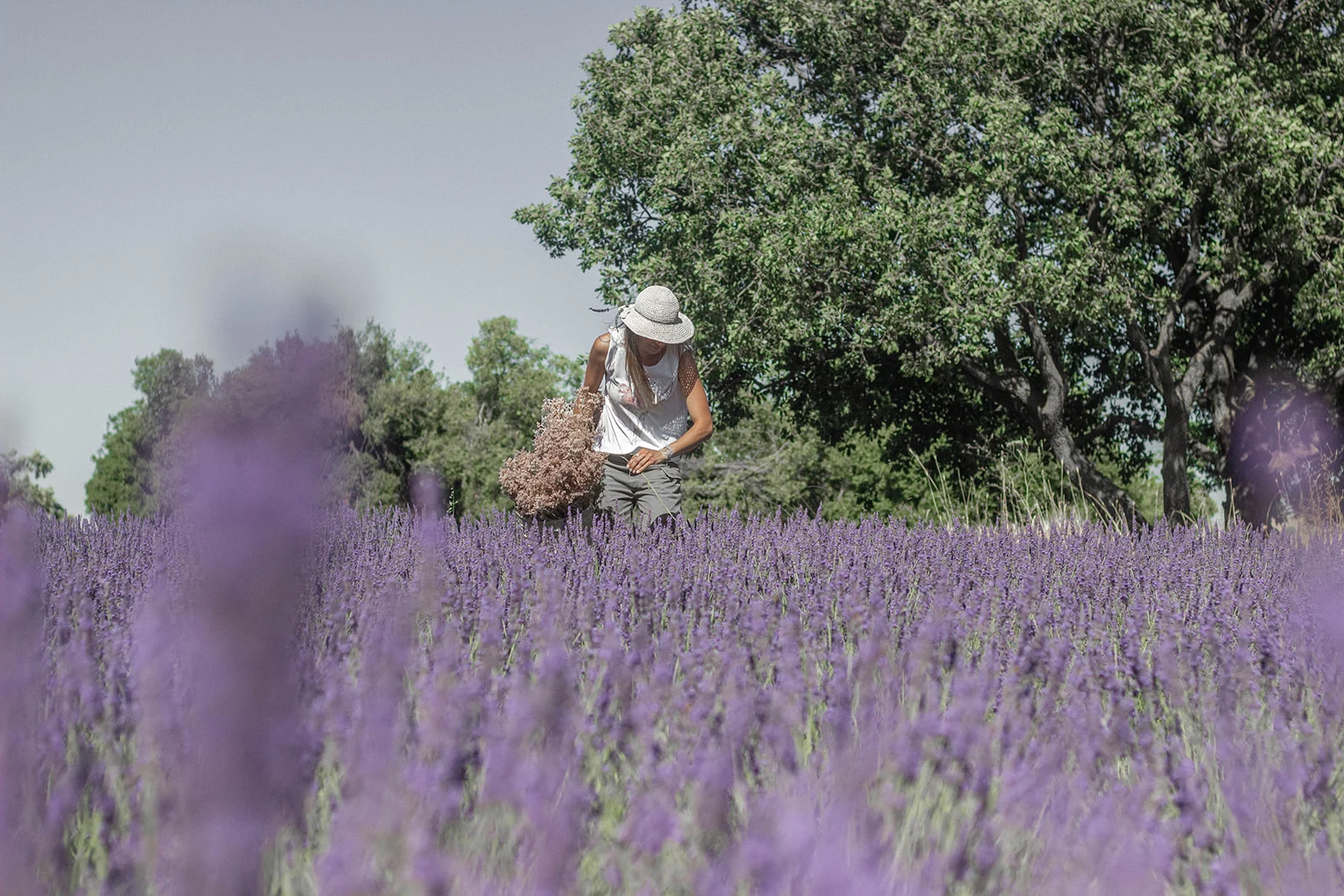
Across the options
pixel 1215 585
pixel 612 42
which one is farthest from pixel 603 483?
pixel 612 42

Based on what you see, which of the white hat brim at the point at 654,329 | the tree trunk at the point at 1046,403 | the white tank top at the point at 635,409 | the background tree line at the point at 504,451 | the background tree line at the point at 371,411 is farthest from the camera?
the background tree line at the point at 504,451

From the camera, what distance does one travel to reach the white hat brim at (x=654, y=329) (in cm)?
617

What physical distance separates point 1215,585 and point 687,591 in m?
2.44

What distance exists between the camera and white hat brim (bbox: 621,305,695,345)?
6.17 m

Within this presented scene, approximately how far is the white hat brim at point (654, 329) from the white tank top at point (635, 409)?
4.5 inches

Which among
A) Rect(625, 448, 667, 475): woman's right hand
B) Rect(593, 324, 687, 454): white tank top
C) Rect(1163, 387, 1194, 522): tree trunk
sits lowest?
Rect(625, 448, 667, 475): woman's right hand

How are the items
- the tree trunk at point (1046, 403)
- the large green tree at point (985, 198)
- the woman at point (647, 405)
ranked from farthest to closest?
the tree trunk at point (1046, 403) → the large green tree at point (985, 198) → the woman at point (647, 405)

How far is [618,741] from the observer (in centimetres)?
237

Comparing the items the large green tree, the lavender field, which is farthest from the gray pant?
the large green tree

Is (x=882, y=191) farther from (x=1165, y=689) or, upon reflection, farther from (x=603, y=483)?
(x=1165, y=689)

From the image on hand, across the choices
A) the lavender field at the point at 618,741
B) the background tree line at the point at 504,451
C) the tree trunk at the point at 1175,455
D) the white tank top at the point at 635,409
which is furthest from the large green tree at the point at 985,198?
the lavender field at the point at 618,741

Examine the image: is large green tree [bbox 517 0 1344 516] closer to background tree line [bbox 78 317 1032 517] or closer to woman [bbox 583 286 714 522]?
background tree line [bbox 78 317 1032 517]

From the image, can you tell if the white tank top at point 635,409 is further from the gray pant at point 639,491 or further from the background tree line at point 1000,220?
the background tree line at point 1000,220

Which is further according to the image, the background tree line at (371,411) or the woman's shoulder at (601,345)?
the woman's shoulder at (601,345)
